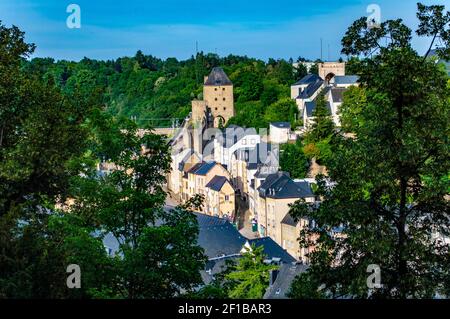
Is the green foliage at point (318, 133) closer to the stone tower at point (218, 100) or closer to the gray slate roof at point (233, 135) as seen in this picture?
the gray slate roof at point (233, 135)

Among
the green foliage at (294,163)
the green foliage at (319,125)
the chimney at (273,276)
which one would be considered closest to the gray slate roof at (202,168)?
the green foliage at (294,163)

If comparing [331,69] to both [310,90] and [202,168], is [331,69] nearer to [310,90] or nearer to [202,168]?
[310,90]

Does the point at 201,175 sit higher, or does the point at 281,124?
the point at 281,124

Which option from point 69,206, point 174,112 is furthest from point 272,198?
point 174,112

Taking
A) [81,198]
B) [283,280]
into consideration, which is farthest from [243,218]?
[81,198]

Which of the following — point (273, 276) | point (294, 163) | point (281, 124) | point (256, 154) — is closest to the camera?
point (273, 276)

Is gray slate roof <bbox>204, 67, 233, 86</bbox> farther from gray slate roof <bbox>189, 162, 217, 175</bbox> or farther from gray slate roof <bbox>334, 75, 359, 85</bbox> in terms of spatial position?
gray slate roof <bbox>189, 162, 217, 175</bbox>

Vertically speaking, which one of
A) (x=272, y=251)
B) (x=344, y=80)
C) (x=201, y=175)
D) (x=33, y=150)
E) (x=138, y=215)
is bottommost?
(x=272, y=251)

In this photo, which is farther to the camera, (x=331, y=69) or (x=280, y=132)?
(x=331, y=69)
